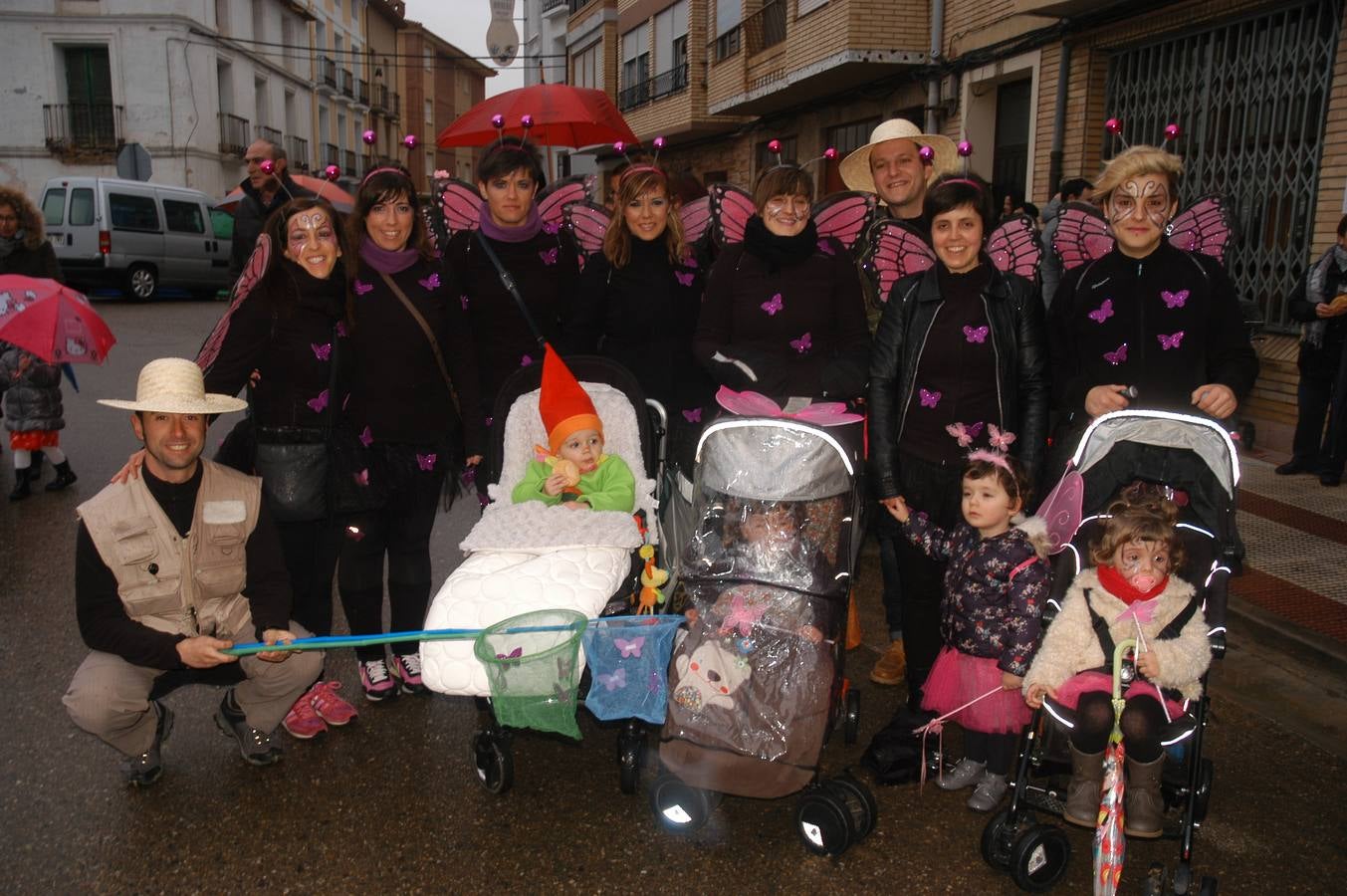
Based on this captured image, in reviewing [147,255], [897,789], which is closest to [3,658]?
[897,789]

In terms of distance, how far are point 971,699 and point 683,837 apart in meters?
1.08

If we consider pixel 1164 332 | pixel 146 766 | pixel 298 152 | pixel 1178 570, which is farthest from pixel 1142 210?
pixel 298 152

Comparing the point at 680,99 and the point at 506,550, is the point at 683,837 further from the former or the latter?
the point at 680,99

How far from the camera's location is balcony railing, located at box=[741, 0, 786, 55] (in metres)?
17.6

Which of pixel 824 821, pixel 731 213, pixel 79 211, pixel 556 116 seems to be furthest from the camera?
pixel 79 211

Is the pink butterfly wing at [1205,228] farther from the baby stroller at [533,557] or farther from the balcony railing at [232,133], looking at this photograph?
the balcony railing at [232,133]

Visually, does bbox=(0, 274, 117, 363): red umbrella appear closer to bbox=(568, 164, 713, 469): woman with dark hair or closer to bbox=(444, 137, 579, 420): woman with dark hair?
Result: bbox=(444, 137, 579, 420): woman with dark hair

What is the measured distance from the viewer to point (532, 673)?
3.11 m

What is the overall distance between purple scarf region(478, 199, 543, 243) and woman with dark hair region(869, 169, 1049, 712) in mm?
1642

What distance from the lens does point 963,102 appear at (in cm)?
1302

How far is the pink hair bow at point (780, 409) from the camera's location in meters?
3.71

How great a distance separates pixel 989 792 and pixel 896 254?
2152 mm

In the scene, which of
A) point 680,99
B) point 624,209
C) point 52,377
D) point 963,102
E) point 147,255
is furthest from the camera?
point 680,99

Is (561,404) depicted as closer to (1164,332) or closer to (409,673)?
(409,673)
